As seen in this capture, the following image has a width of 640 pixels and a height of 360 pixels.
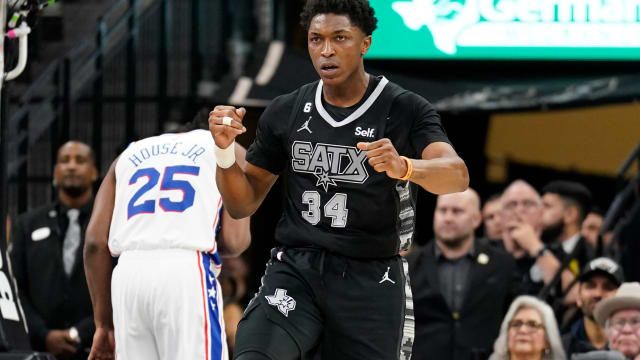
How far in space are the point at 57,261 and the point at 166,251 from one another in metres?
2.37

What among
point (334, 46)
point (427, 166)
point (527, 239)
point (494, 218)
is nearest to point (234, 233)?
point (334, 46)

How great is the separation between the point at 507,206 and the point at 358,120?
17.8 ft

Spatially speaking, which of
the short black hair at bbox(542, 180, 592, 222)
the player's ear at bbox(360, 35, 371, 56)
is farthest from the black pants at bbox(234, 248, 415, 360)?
the short black hair at bbox(542, 180, 592, 222)

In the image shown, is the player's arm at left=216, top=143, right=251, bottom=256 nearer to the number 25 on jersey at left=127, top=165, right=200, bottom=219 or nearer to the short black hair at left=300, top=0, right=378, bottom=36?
the number 25 on jersey at left=127, top=165, right=200, bottom=219

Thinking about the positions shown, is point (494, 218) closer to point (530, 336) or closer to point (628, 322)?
point (530, 336)

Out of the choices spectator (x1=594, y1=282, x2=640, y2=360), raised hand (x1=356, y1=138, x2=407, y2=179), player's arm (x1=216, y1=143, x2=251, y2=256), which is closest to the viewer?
raised hand (x1=356, y1=138, x2=407, y2=179)

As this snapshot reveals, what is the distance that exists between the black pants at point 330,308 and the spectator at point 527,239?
4.37 m

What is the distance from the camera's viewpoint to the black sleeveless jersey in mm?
5398

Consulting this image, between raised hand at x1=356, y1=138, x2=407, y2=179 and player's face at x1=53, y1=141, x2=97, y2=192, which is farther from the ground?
player's face at x1=53, y1=141, x2=97, y2=192

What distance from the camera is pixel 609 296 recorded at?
28.6 ft

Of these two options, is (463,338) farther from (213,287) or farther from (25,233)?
(25,233)

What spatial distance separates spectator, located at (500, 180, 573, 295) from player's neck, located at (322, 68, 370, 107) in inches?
175

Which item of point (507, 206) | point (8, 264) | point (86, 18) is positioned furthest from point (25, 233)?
point (86, 18)

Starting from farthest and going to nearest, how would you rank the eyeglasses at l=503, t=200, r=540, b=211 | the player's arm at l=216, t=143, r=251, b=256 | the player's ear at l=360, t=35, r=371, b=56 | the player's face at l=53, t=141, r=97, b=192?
1. the eyeglasses at l=503, t=200, r=540, b=211
2. the player's face at l=53, t=141, r=97, b=192
3. the player's arm at l=216, t=143, r=251, b=256
4. the player's ear at l=360, t=35, r=371, b=56
